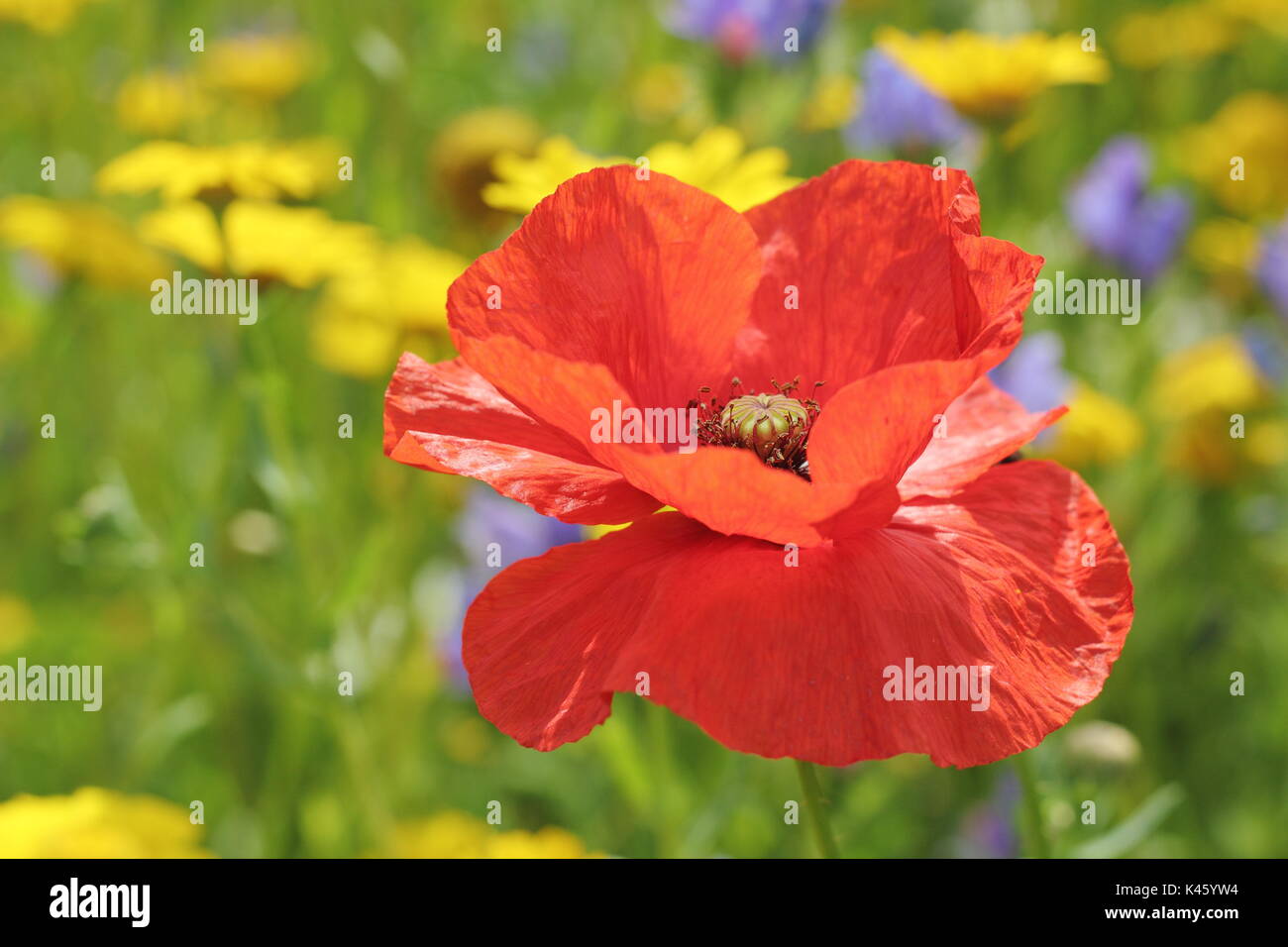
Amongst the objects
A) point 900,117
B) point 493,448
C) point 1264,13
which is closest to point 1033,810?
point 493,448

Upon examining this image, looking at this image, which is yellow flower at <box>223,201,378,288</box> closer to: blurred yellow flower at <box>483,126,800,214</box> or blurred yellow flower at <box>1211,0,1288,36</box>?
blurred yellow flower at <box>483,126,800,214</box>

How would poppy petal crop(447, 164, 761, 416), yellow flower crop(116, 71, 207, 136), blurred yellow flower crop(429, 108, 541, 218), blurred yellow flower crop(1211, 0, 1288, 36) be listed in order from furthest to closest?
blurred yellow flower crop(1211, 0, 1288, 36), yellow flower crop(116, 71, 207, 136), blurred yellow flower crop(429, 108, 541, 218), poppy petal crop(447, 164, 761, 416)

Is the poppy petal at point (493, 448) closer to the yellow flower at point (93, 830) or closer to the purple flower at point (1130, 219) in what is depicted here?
the yellow flower at point (93, 830)

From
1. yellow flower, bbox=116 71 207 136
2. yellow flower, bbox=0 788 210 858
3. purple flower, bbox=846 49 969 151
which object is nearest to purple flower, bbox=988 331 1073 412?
purple flower, bbox=846 49 969 151

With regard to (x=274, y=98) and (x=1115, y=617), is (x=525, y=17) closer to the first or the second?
(x=274, y=98)

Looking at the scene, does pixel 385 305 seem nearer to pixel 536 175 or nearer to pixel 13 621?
pixel 536 175

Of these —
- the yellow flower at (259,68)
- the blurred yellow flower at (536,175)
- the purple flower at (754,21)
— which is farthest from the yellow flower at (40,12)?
the blurred yellow flower at (536,175)
